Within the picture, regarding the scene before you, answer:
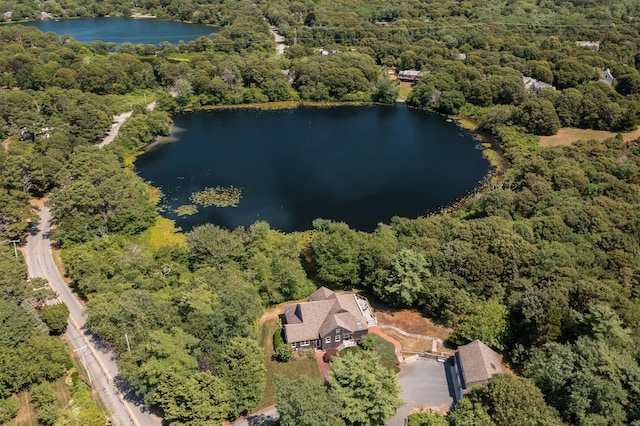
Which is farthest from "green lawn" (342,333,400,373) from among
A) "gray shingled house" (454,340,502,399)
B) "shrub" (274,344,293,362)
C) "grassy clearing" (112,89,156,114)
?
"grassy clearing" (112,89,156,114)

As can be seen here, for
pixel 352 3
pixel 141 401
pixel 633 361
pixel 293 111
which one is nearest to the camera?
pixel 633 361

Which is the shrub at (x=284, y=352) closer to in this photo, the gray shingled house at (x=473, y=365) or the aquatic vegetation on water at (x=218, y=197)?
the gray shingled house at (x=473, y=365)

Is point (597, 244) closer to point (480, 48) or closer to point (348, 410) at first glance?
point (348, 410)

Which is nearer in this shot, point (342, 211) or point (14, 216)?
point (14, 216)

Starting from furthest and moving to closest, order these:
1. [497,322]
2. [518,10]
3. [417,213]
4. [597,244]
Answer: [518,10] < [417,213] < [597,244] < [497,322]

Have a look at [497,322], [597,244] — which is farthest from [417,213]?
[497,322]

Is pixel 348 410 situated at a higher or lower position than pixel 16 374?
higher

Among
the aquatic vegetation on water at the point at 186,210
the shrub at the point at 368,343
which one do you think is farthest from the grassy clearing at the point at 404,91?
the shrub at the point at 368,343
